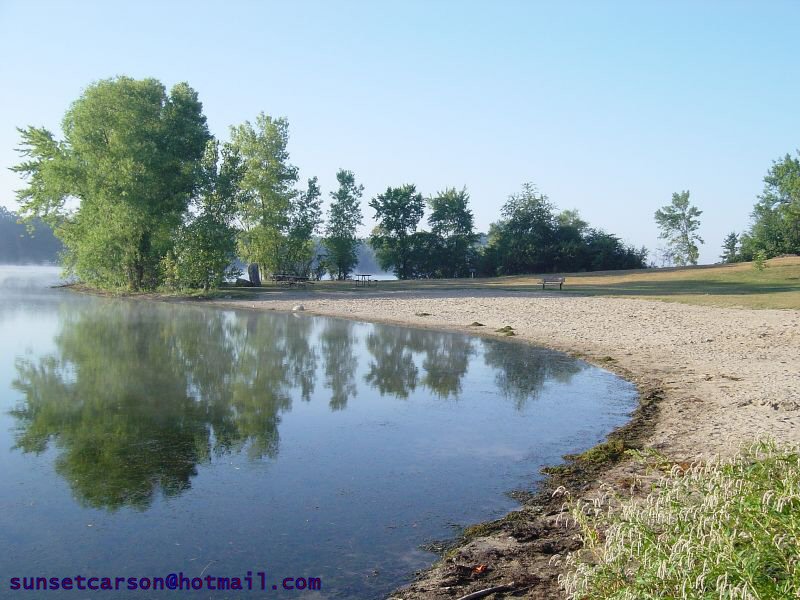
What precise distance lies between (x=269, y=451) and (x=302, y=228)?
1442 inches

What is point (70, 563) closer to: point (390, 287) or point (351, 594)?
point (351, 594)

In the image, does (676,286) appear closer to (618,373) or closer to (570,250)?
(570,250)

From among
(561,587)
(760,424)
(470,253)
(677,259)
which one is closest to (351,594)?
(561,587)

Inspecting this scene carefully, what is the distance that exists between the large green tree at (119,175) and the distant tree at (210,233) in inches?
29.1

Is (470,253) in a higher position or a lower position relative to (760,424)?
higher

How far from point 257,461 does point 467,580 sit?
407 centimetres

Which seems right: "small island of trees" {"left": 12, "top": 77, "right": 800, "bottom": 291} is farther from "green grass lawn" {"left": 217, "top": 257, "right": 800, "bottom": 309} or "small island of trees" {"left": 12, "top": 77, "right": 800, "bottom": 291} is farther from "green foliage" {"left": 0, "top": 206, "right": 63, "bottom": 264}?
"green foliage" {"left": 0, "top": 206, "right": 63, "bottom": 264}

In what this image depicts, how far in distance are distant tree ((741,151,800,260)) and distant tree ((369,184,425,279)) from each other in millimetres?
25816

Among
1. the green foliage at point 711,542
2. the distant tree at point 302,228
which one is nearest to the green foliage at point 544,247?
the distant tree at point 302,228

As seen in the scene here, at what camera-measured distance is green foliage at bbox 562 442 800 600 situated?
3.56 m

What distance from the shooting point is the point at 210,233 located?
125 feet

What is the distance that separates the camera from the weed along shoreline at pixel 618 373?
18.5 feet

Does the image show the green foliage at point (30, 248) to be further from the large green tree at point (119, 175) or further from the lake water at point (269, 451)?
the lake water at point (269, 451)

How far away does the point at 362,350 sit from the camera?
19.2 metres
